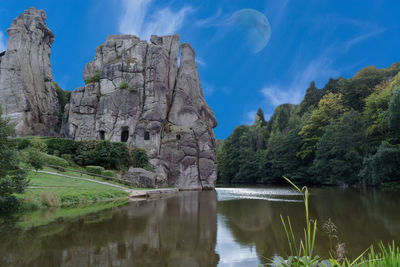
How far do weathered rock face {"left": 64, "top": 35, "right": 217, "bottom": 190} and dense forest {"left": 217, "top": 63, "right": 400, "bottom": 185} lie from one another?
58.0 ft

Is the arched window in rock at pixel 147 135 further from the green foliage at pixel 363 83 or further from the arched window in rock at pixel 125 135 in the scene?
the green foliage at pixel 363 83

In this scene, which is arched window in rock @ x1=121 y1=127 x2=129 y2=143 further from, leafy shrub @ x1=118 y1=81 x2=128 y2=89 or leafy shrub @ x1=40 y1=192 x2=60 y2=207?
leafy shrub @ x1=40 y1=192 x2=60 y2=207

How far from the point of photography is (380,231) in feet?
27.4

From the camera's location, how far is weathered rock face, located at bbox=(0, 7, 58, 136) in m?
41.0

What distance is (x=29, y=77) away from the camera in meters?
44.5

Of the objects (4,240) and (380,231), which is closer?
(4,240)

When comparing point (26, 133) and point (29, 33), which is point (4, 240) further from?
point (29, 33)

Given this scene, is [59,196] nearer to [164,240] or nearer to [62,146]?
[164,240]

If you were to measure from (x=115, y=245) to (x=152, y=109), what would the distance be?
3401cm

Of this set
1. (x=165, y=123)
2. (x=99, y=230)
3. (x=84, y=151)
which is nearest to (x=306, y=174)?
(x=165, y=123)

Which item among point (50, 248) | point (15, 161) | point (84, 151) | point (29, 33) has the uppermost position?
point (29, 33)

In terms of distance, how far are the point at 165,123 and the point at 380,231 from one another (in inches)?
1359

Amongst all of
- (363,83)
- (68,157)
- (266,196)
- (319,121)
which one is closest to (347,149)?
(319,121)

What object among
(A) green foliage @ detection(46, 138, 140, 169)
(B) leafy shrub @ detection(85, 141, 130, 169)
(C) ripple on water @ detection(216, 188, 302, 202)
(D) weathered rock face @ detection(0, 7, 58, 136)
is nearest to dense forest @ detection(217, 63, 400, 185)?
(C) ripple on water @ detection(216, 188, 302, 202)
